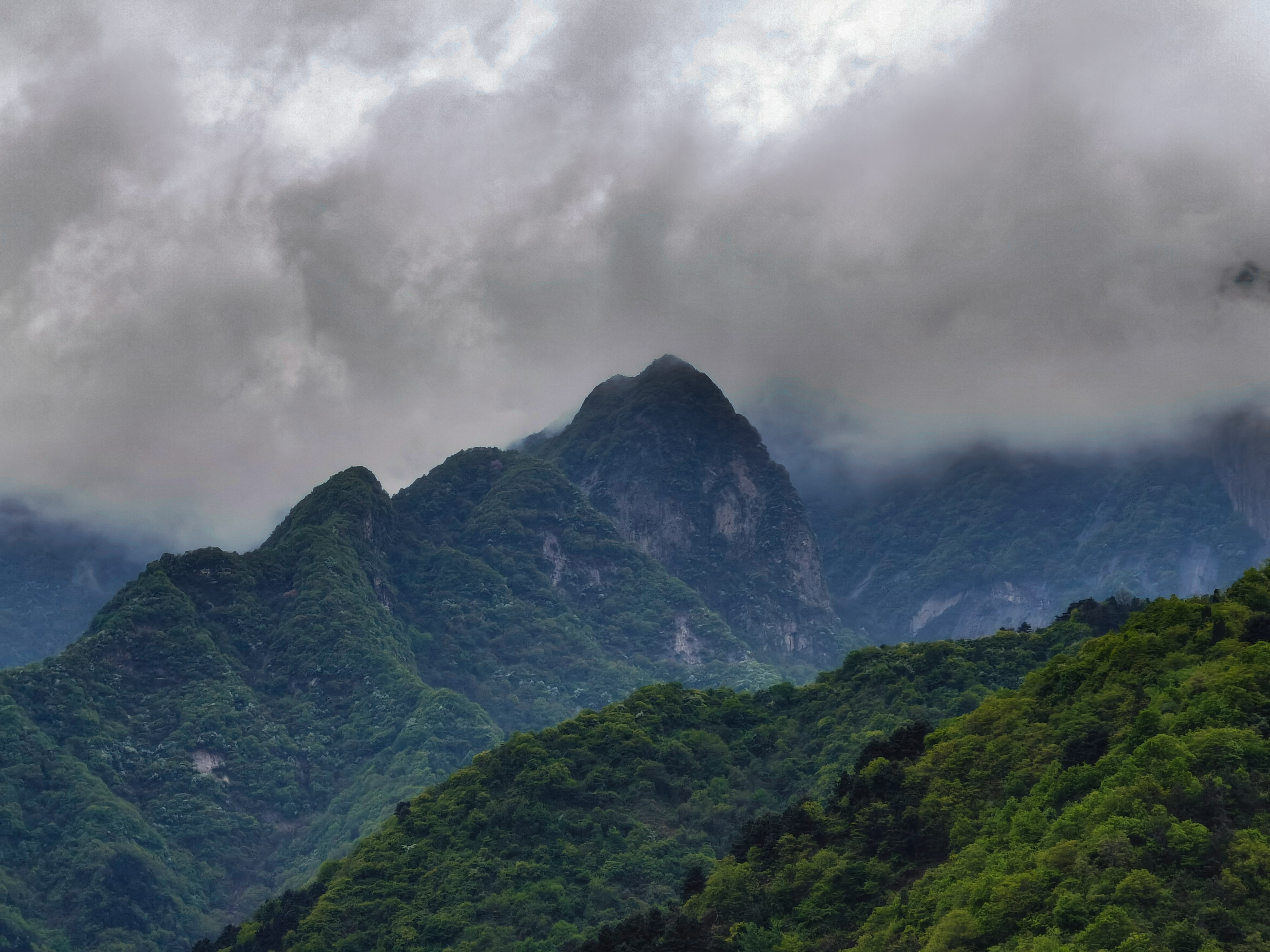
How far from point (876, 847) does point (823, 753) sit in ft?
112

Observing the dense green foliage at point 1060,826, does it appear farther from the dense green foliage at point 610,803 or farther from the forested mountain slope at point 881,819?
the dense green foliage at point 610,803

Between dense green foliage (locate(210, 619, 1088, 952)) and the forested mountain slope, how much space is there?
0.74 ft

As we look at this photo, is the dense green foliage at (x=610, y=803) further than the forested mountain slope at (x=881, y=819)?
Yes

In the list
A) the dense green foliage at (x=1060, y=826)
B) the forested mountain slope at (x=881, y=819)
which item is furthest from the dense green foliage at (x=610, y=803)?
the dense green foliage at (x=1060, y=826)

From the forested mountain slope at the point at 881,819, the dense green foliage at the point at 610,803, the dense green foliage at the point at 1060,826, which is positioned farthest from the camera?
the dense green foliage at the point at 610,803

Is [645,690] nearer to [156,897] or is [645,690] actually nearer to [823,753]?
[823,753]

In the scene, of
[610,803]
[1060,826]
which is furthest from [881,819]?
[610,803]

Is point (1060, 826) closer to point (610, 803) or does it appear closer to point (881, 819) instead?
point (881, 819)

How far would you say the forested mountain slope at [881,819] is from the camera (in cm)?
5778

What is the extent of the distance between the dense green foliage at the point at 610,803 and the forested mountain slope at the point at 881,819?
8.9 inches

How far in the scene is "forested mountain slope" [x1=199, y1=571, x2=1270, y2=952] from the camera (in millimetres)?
57781

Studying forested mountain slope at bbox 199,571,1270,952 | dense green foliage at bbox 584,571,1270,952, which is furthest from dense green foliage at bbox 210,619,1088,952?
dense green foliage at bbox 584,571,1270,952

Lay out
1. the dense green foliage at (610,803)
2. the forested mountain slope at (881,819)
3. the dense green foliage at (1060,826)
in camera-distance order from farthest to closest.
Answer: the dense green foliage at (610,803)
the forested mountain slope at (881,819)
the dense green foliage at (1060,826)

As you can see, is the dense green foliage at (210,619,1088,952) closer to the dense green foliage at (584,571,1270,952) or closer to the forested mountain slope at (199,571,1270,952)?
the forested mountain slope at (199,571,1270,952)
